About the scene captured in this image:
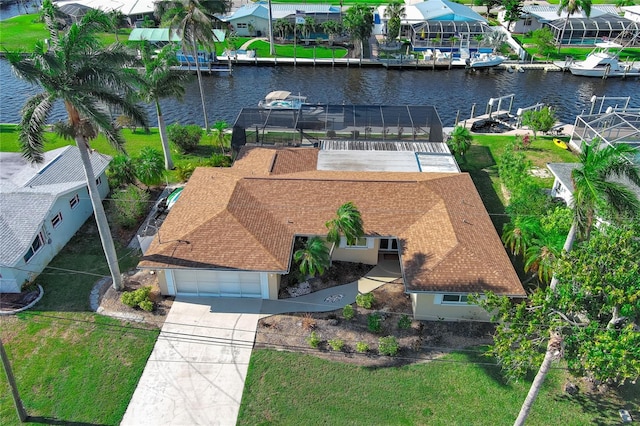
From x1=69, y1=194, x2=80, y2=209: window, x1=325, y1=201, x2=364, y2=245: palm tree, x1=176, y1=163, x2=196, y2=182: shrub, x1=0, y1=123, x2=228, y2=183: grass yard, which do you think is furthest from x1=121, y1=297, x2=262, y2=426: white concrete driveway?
x1=0, y1=123, x2=228, y2=183: grass yard

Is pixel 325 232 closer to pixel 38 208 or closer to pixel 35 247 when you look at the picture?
pixel 35 247

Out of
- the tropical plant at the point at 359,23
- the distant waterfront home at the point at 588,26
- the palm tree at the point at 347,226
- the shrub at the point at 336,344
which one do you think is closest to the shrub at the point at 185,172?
the palm tree at the point at 347,226

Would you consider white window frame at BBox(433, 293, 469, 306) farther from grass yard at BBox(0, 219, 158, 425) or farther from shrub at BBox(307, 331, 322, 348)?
grass yard at BBox(0, 219, 158, 425)

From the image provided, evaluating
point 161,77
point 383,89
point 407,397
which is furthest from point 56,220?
point 383,89

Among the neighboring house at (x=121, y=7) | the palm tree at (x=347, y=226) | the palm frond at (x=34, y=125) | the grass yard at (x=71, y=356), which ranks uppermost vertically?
the palm frond at (x=34, y=125)

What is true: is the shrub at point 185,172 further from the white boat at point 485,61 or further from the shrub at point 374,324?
the white boat at point 485,61

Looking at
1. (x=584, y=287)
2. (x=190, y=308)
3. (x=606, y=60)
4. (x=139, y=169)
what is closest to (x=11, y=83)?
(x=139, y=169)

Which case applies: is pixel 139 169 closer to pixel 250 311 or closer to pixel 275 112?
pixel 275 112
